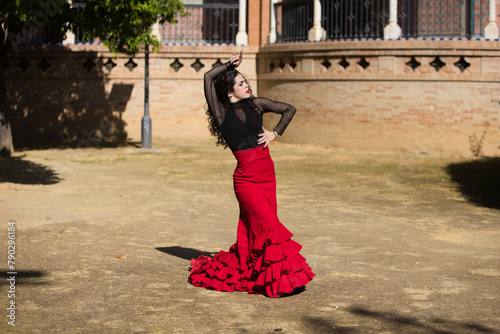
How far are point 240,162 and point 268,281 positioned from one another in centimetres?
104

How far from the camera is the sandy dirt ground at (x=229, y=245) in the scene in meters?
5.00

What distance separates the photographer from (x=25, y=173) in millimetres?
13055

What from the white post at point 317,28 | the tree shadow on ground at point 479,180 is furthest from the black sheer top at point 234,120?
the white post at point 317,28

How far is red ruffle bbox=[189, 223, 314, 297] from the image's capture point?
5.52 metres

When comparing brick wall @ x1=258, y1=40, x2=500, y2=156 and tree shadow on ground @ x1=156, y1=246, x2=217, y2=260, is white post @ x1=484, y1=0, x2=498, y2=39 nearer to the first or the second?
brick wall @ x1=258, y1=40, x2=500, y2=156

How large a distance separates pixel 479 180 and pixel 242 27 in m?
10.3

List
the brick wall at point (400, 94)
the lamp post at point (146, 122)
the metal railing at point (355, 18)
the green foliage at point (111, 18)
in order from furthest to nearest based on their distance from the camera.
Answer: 1. the metal railing at point (355, 18)
2. the lamp post at point (146, 122)
3. the brick wall at point (400, 94)
4. the green foliage at point (111, 18)

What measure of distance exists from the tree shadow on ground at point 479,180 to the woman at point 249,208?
19.2 ft

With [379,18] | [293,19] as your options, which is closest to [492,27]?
[379,18]

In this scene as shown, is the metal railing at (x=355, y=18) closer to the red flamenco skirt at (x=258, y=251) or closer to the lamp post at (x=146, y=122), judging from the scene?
the lamp post at (x=146, y=122)

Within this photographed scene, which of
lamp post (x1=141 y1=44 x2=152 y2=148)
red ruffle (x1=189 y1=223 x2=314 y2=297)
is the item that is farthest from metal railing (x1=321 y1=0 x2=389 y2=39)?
red ruffle (x1=189 y1=223 x2=314 y2=297)

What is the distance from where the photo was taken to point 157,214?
30.3 feet

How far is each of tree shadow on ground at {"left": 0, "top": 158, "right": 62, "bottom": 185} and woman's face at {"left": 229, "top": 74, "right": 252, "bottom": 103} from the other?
7001 mm

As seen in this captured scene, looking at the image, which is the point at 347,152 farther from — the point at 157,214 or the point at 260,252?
the point at 260,252
